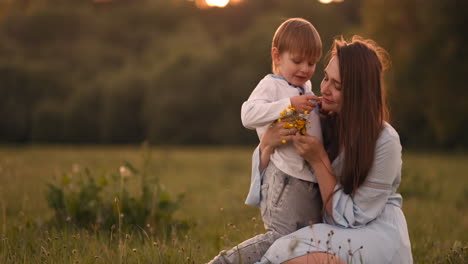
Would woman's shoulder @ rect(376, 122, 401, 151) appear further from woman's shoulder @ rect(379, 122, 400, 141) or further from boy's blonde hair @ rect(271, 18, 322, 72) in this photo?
boy's blonde hair @ rect(271, 18, 322, 72)

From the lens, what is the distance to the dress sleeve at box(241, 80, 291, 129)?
337 cm

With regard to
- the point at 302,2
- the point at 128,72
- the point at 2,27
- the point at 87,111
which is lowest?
the point at 87,111

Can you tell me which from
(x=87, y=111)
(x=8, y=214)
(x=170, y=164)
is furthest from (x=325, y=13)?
(x=8, y=214)

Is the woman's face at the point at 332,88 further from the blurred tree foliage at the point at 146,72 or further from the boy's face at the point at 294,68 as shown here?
the blurred tree foliage at the point at 146,72

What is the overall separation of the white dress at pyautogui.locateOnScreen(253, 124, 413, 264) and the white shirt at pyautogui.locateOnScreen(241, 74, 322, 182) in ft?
1.00

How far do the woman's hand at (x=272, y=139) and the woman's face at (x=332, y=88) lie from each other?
343mm

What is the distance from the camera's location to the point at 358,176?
324 cm

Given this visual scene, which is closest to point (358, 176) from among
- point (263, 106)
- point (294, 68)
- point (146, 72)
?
point (263, 106)

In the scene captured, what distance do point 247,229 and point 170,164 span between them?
10860 millimetres

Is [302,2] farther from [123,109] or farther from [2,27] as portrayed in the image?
[2,27]

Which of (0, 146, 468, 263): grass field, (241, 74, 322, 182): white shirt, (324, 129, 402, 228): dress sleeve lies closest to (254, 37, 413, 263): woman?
(324, 129, 402, 228): dress sleeve

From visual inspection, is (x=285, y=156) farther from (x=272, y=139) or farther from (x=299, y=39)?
(x=299, y=39)

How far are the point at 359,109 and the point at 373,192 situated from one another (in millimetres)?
538

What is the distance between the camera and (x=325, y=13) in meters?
36.5
